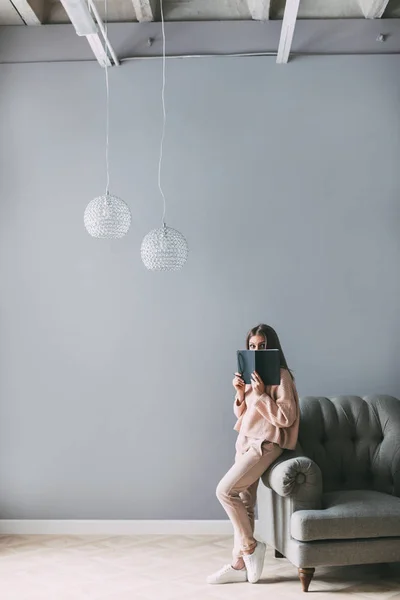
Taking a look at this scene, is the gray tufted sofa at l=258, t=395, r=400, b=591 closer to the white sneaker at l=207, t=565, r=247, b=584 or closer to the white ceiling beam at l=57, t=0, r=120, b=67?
the white sneaker at l=207, t=565, r=247, b=584

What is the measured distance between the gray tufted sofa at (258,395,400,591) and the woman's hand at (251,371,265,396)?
1.18ft

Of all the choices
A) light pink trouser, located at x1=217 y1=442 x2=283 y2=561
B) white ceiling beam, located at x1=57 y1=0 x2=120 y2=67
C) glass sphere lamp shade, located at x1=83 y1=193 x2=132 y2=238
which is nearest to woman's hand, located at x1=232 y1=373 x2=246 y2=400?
light pink trouser, located at x1=217 y1=442 x2=283 y2=561

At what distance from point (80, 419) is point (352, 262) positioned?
2.09m

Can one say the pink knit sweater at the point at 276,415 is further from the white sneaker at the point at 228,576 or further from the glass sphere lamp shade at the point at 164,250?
the glass sphere lamp shade at the point at 164,250

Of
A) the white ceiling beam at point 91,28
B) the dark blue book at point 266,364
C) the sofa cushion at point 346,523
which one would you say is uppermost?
the white ceiling beam at point 91,28

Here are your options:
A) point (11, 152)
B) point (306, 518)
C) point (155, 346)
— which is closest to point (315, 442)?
point (306, 518)

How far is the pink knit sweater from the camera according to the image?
424 cm

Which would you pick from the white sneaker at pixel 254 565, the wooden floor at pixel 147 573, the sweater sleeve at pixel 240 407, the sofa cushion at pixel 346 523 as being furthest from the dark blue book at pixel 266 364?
the wooden floor at pixel 147 573

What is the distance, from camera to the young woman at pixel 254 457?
417cm

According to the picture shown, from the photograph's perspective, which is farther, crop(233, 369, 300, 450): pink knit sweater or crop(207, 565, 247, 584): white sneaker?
crop(233, 369, 300, 450): pink knit sweater

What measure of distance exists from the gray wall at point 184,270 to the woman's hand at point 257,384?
965 millimetres

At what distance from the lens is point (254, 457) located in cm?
425

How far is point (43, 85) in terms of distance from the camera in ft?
17.9

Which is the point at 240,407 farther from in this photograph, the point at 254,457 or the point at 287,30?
the point at 287,30
